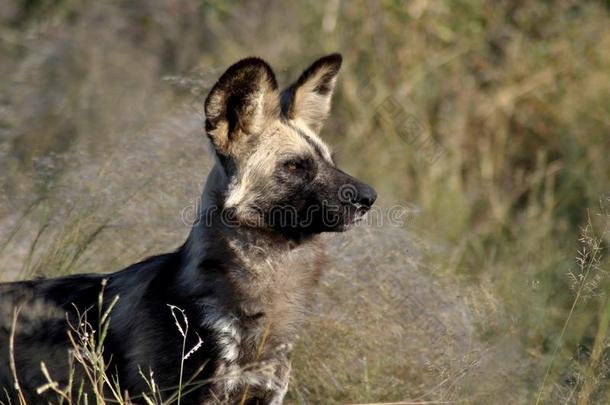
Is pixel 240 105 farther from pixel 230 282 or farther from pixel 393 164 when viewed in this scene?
pixel 393 164

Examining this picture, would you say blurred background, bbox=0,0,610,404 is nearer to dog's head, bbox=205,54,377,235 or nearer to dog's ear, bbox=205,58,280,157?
dog's head, bbox=205,54,377,235

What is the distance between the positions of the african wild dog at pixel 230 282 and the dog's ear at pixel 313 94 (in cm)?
14

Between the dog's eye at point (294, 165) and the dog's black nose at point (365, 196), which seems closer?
the dog's black nose at point (365, 196)

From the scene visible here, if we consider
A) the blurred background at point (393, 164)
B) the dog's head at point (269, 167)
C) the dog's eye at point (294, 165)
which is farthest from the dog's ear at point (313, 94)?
the blurred background at point (393, 164)

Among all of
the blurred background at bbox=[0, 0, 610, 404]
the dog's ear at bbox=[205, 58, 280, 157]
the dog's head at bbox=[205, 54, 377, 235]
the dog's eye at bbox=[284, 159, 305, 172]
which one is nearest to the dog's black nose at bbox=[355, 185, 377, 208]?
the dog's head at bbox=[205, 54, 377, 235]

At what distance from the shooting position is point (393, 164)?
25.4 feet

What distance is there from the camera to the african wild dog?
3.77 m

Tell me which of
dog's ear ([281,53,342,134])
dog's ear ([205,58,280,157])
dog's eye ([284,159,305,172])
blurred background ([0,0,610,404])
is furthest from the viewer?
blurred background ([0,0,610,404])

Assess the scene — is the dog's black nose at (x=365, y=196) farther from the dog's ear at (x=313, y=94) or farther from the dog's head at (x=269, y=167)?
the dog's ear at (x=313, y=94)

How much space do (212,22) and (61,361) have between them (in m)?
4.95

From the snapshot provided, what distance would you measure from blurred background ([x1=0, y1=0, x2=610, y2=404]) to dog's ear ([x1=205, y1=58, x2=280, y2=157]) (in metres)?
1.06

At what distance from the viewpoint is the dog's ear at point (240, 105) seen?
3980 mm

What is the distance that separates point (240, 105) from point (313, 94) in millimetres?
584

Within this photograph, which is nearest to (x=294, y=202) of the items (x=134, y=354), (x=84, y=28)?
(x=134, y=354)
